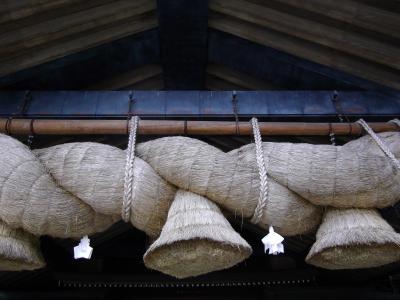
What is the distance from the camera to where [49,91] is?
2023 mm

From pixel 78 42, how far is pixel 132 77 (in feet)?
1.80

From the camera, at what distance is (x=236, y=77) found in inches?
98.3

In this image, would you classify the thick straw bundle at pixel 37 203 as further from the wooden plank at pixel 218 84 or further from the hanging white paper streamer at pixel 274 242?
the wooden plank at pixel 218 84

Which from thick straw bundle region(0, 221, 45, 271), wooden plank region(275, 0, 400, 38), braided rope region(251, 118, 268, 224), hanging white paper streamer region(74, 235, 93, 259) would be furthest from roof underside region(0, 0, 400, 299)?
thick straw bundle region(0, 221, 45, 271)

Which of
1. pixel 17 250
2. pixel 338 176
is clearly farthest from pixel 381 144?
pixel 17 250

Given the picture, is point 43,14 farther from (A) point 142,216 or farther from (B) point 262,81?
(B) point 262,81

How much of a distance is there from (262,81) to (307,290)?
3566 mm

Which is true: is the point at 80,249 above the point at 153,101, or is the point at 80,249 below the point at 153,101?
below

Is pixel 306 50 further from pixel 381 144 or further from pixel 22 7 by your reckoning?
pixel 22 7

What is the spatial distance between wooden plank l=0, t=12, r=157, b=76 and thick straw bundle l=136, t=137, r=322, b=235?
1045 millimetres

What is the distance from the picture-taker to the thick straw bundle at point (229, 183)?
1244mm

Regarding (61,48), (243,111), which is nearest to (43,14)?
(61,48)

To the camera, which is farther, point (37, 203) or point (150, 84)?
point (150, 84)

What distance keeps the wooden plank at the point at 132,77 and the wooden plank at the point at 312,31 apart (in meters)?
0.71
